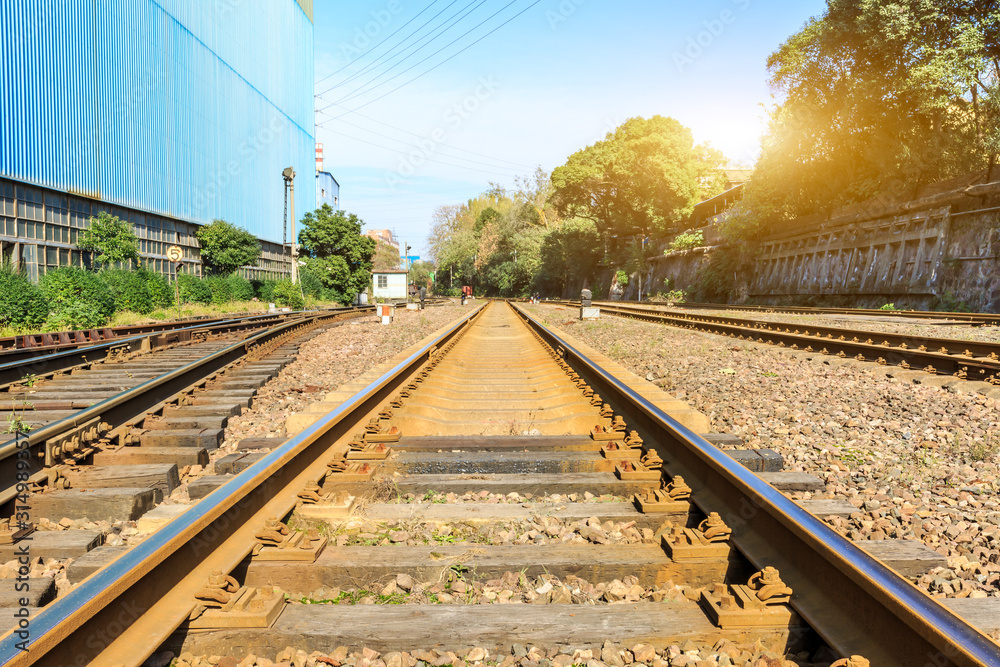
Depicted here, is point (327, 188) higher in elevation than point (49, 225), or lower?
higher

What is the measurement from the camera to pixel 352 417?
12.2ft

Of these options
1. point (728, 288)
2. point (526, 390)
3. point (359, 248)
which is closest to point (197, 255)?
point (359, 248)

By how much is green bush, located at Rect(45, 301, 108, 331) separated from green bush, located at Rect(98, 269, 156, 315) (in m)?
3.09

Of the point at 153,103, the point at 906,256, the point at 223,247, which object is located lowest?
the point at 223,247

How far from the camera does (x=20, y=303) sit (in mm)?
13273

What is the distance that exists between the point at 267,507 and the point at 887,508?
2669mm

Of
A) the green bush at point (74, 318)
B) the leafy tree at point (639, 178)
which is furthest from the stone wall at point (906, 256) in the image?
the green bush at point (74, 318)

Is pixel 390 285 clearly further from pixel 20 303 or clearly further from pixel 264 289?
pixel 20 303

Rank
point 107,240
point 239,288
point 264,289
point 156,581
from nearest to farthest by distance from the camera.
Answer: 1. point 156,581
2. point 107,240
3. point 239,288
4. point 264,289

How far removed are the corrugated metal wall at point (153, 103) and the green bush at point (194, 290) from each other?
354 centimetres

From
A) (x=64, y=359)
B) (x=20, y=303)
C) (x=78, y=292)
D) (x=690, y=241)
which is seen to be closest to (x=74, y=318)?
(x=20, y=303)

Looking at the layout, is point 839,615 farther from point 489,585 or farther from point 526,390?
point 526,390

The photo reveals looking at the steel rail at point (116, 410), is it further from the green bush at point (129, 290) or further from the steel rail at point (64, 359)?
the green bush at point (129, 290)

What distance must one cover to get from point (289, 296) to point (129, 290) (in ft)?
35.3
